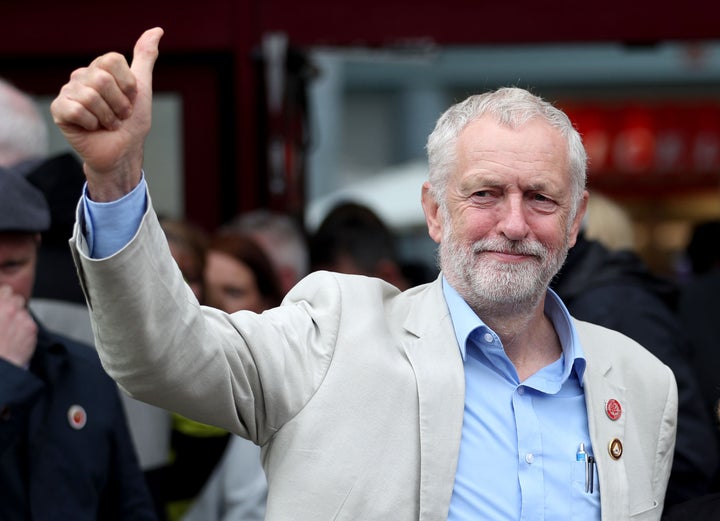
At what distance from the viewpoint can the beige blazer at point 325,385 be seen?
78.9 inches

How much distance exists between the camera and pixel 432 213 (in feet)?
8.66

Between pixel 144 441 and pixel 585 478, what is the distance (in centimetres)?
164

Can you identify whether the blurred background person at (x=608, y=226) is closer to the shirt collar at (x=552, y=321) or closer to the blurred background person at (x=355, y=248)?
the blurred background person at (x=355, y=248)

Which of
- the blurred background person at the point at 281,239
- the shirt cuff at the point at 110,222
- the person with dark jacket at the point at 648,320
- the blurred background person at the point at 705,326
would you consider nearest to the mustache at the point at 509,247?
the shirt cuff at the point at 110,222

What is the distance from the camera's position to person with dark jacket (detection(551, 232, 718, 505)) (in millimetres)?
3154

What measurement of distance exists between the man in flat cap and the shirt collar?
0.94 meters

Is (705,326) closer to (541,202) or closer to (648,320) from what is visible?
(648,320)

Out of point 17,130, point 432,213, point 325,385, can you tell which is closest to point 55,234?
point 17,130

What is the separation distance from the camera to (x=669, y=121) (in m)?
13.8

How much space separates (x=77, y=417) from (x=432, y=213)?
98 centimetres

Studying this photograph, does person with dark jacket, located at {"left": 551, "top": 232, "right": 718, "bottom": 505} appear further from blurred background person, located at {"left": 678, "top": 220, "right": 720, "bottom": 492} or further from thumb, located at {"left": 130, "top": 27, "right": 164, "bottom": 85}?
thumb, located at {"left": 130, "top": 27, "right": 164, "bottom": 85}

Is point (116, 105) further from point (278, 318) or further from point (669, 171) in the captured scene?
point (669, 171)

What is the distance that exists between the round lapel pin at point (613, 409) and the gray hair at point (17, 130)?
6.19 ft

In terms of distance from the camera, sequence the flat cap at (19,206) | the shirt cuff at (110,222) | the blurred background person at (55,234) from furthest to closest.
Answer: the blurred background person at (55,234) < the flat cap at (19,206) < the shirt cuff at (110,222)
